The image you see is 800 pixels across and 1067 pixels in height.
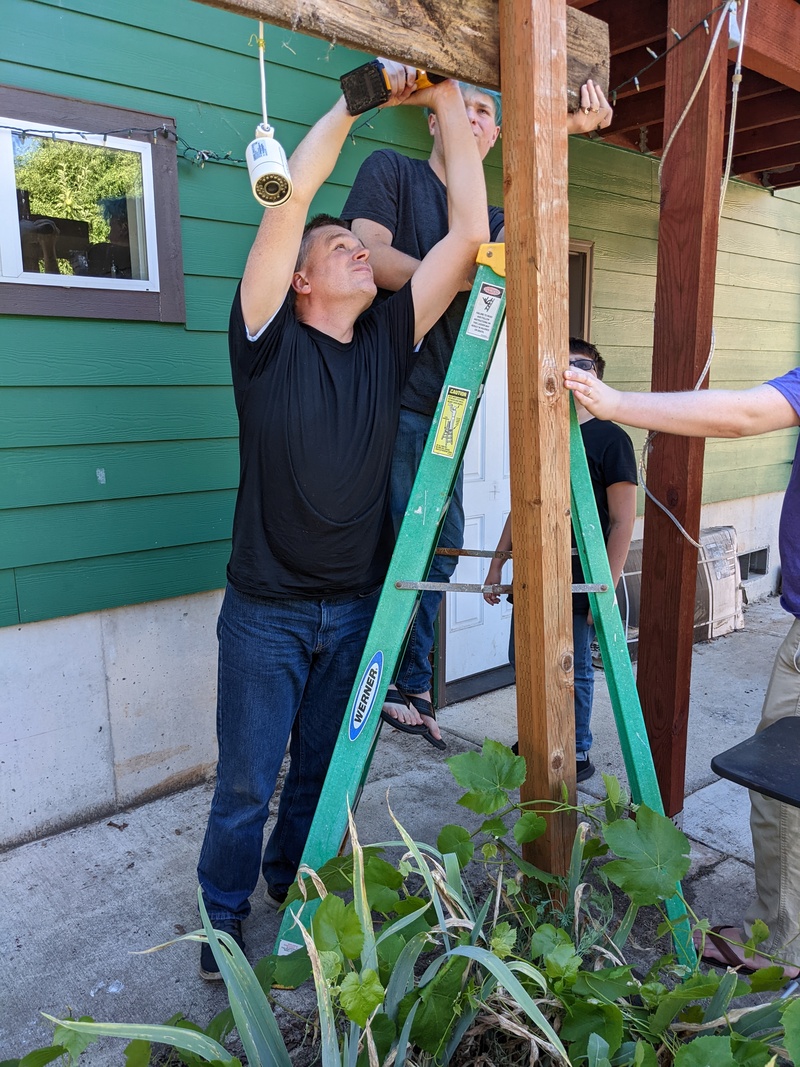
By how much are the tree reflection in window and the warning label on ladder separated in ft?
5.02

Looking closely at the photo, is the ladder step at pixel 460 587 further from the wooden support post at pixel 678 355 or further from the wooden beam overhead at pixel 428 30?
the wooden beam overhead at pixel 428 30

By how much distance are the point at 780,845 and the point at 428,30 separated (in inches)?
80.2

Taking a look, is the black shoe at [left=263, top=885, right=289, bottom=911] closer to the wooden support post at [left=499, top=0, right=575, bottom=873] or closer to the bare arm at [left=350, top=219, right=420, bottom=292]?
the wooden support post at [left=499, top=0, right=575, bottom=873]

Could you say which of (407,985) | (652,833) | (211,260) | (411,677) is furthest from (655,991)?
(211,260)

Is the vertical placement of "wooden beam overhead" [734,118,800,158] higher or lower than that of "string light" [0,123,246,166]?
higher

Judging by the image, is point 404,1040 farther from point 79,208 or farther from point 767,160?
point 767,160

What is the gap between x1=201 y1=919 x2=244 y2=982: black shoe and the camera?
2027 mm

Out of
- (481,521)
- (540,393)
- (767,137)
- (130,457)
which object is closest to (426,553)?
(540,393)

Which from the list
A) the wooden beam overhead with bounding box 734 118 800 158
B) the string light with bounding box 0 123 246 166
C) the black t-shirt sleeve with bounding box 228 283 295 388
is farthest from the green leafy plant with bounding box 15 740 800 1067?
the wooden beam overhead with bounding box 734 118 800 158

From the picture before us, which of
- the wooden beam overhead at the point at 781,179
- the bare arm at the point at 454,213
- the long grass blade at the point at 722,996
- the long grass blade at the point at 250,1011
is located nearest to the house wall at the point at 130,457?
the bare arm at the point at 454,213

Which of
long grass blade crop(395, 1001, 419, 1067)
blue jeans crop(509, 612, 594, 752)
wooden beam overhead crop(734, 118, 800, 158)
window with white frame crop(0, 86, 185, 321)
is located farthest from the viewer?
wooden beam overhead crop(734, 118, 800, 158)

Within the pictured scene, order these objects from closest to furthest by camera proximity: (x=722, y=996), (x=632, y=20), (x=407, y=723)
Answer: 1. (x=722, y=996)
2. (x=407, y=723)
3. (x=632, y=20)

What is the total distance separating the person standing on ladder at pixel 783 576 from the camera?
1705mm

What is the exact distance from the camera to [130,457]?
2.86 metres
